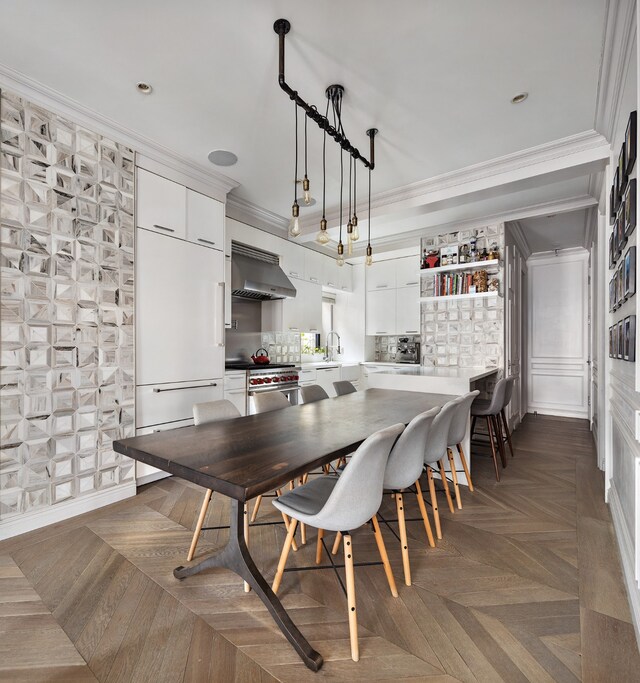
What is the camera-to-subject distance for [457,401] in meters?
2.39

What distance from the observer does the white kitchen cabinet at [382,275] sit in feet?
20.4

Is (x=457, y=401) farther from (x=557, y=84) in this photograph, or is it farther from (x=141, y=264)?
(x=141, y=264)

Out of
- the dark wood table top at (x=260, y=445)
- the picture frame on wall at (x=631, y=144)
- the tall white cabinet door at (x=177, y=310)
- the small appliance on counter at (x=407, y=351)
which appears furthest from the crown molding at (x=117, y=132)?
the small appliance on counter at (x=407, y=351)

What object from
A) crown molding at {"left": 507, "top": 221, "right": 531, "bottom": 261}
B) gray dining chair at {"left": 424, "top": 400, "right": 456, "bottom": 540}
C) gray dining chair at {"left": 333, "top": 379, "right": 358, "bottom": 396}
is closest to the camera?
gray dining chair at {"left": 424, "top": 400, "right": 456, "bottom": 540}

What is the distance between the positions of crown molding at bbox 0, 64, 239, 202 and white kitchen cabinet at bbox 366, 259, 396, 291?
10.3ft

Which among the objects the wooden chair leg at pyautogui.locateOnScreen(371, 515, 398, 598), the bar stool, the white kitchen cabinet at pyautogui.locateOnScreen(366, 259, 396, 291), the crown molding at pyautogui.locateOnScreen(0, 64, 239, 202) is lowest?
the wooden chair leg at pyautogui.locateOnScreen(371, 515, 398, 598)

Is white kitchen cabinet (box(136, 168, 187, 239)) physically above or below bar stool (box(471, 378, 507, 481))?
above

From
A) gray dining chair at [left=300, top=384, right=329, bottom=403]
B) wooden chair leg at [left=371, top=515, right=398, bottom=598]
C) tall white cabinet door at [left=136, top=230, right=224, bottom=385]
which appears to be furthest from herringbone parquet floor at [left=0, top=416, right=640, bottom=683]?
tall white cabinet door at [left=136, top=230, right=224, bottom=385]

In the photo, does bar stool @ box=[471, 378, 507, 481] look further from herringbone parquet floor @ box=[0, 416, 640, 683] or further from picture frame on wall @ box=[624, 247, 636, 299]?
picture frame on wall @ box=[624, 247, 636, 299]

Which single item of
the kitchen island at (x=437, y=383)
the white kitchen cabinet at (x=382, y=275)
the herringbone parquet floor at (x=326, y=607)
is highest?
the white kitchen cabinet at (x=382, y=275)

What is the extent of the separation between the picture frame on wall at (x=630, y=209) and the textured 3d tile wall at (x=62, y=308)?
3.18 m

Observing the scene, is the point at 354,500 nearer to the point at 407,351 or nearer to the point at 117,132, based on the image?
the point at 117,132

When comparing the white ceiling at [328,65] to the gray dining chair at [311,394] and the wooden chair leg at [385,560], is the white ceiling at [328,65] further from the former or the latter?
the wooden chair leg at [385,560]

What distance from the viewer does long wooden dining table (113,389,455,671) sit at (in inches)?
54.1
